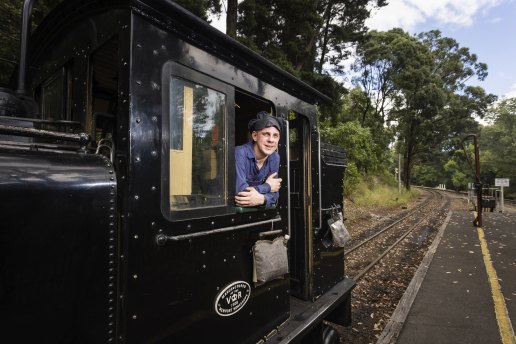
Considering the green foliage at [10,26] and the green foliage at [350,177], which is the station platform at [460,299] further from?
the green foliage at [10,26]

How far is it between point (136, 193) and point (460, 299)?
20.0 feet

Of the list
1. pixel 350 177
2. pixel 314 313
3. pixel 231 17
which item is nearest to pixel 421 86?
pixel 350 177

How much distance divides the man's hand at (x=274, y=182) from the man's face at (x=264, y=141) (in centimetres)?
19

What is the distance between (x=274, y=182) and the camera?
8.68ft

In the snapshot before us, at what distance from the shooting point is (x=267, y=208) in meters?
2.57

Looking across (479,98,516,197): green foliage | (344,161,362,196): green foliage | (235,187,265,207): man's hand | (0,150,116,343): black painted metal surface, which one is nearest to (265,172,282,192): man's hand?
(235,187,265,207): man's hand

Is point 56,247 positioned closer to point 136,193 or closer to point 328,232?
point 136,193

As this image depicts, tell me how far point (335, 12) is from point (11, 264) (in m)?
20.7

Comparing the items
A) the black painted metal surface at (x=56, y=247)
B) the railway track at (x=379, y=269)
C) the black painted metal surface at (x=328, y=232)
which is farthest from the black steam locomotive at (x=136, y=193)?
the railway track at (x=379, y=269)

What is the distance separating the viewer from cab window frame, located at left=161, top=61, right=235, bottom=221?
70.3 inches

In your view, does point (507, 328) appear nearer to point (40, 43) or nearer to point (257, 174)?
point (257, 174)

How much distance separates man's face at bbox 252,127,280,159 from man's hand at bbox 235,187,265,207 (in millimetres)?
356

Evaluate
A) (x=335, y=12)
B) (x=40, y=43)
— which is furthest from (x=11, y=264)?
(x=335, y=12)

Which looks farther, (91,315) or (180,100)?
(180,100)
